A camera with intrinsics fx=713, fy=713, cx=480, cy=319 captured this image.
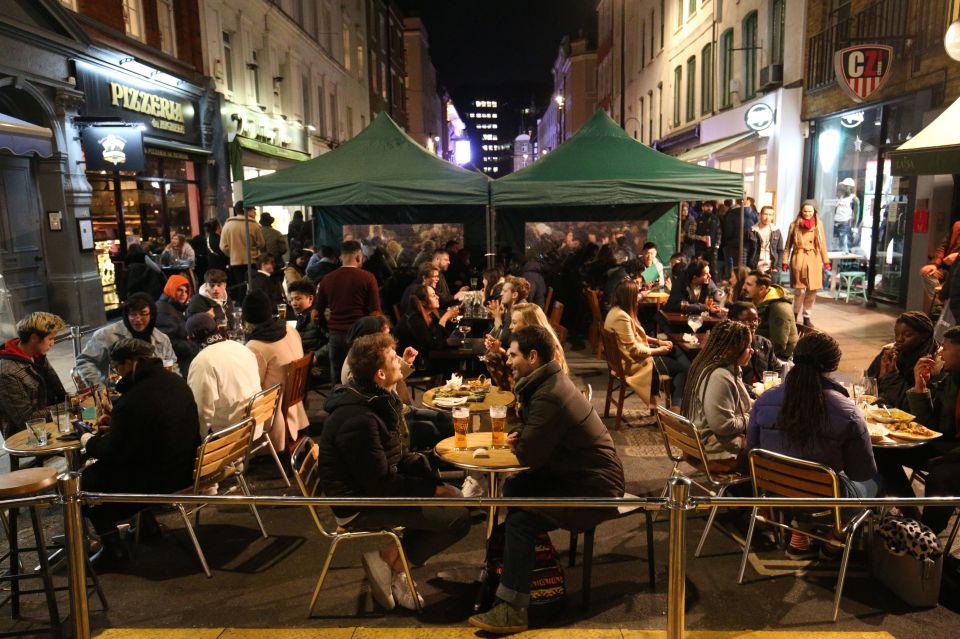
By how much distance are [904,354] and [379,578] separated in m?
4.27

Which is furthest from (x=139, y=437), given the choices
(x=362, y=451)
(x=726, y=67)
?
(x=726, y=67)

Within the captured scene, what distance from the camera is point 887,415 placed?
16.1ft

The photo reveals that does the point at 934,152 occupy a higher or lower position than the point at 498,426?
higher

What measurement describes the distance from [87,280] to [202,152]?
19.5 feet

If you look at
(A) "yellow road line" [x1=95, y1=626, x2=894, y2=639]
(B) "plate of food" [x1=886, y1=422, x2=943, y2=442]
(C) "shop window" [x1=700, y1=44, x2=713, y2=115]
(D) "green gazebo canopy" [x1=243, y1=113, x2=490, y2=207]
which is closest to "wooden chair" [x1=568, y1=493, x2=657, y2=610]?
(A) "yellow road line" [x1=95, y1=626, x2=894, y2=639]

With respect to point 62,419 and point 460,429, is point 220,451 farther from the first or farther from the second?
point 460,429

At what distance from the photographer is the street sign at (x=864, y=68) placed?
12062mm

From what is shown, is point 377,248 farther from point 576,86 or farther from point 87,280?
point 576,86

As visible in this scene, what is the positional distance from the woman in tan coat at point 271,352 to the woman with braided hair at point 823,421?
403 cm

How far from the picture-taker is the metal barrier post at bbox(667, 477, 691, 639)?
116 inches

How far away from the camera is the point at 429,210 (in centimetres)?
1417

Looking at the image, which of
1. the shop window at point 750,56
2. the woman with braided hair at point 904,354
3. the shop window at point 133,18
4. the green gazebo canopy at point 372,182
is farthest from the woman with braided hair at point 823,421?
the shop window at point 750,56

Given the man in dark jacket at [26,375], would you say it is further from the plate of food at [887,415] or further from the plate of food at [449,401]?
the plate of food at [887,415]

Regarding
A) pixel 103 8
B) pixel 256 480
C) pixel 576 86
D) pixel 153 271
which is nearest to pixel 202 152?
pixel 103 8
